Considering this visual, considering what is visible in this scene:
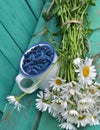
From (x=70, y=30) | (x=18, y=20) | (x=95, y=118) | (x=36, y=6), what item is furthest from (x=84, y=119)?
(x=36, y=6)

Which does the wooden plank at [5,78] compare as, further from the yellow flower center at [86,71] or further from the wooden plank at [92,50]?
the yellow flower center at [86,71]

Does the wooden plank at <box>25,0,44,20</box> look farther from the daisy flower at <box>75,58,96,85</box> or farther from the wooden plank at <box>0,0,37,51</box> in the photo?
the daisy flower at <box>75,58,96,85</box>

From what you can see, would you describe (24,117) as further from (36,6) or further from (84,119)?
(36,6)

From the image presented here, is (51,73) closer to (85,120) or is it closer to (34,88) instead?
(34,88)

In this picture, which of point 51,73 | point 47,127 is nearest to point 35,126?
point 47,127

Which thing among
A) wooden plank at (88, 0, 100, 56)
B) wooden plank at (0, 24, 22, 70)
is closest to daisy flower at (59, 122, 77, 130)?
wooden plank at (88, 0, 100, 56)
